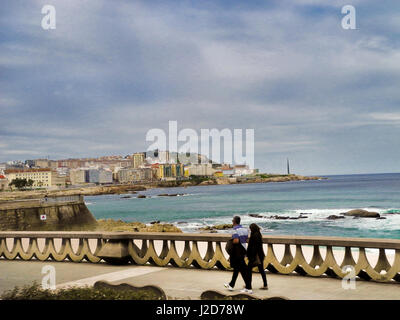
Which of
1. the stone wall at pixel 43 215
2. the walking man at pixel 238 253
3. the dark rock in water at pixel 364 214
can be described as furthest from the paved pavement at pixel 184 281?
the dark rock in water at pixel 364 214

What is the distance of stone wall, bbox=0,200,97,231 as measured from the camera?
40.9 meters

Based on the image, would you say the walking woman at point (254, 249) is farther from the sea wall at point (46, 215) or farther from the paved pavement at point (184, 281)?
the sea wall at point (46, 215)

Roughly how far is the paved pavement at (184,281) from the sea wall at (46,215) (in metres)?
28.9

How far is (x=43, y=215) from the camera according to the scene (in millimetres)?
43875

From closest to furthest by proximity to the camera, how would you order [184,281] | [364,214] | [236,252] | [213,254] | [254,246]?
[236,252] < [254,246] < [184,281] < [213,254] < [364,214]

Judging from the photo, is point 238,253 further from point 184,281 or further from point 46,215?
point 46,215

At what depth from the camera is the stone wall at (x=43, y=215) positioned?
40.9m

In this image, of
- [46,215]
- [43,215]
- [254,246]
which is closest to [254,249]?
[254,246]

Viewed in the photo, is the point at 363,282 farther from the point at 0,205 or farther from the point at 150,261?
the point at 0,205

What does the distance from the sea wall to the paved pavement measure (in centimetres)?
2895

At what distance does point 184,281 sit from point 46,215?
120ft
